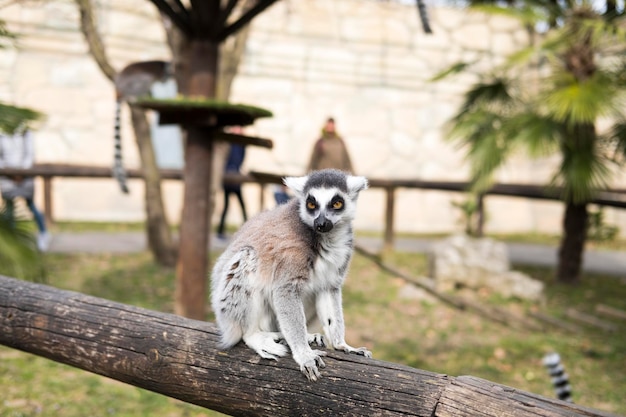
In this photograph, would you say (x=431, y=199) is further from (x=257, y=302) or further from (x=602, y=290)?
(x=257, y=302)

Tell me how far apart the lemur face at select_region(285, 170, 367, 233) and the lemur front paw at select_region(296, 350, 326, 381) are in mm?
429

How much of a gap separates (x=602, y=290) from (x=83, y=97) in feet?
24.5

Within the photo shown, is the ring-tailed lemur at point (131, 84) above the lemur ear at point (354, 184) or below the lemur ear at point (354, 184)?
above

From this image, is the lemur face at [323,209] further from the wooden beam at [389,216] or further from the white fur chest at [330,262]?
the wooden beam at [389,216]

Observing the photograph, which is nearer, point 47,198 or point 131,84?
point 131,84

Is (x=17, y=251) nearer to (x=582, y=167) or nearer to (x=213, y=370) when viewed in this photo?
(x=213, y=370)

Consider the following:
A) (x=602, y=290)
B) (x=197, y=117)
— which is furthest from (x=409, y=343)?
(x=602, y=290)

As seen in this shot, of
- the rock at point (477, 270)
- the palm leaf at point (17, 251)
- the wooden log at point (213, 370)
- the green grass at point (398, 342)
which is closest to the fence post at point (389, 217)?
the green grass at point (398, 342)

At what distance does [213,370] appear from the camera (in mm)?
2047

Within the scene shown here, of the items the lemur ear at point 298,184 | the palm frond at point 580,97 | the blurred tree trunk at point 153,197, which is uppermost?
the palm frond at point 580,97

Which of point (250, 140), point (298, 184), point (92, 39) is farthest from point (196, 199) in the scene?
point (298, 184)

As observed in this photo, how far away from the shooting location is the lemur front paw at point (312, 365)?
192 cm

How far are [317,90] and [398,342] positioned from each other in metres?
6.11

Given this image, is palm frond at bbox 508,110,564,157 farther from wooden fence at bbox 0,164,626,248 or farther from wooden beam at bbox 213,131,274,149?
wooden beam at bbox 213,131,274,149
